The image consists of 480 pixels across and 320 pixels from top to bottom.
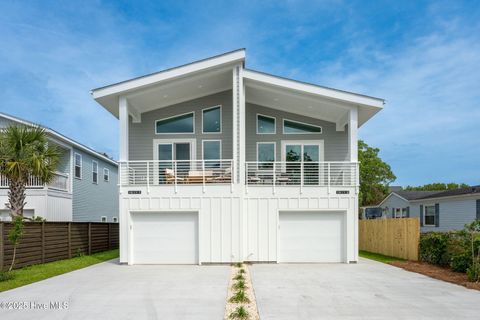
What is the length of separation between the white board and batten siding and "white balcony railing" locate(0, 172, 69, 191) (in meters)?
6.01

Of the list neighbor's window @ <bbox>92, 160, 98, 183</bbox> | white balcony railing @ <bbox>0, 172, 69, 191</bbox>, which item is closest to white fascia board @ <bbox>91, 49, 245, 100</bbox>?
white balcony railing @ <bbox>0, 172, 69, 191</bbox>

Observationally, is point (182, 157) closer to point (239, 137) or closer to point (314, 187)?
point (239, 137)

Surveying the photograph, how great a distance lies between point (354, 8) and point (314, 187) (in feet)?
24.2

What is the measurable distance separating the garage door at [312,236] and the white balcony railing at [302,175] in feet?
4.01

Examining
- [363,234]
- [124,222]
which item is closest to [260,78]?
[124,222]

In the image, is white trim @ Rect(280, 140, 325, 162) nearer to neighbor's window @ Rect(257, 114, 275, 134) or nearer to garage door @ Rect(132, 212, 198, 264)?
neighbor's window @ Rect(257, 114, 275, 134)

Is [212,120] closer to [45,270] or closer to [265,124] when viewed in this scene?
[265,124]

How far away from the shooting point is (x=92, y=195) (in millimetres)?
22062

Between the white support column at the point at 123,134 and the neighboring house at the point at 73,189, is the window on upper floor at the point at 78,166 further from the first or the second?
the white support column at the point at 123,134

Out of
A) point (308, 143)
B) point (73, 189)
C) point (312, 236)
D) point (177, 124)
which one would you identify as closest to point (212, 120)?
point (177, 124)

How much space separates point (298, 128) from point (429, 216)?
14.0 metres

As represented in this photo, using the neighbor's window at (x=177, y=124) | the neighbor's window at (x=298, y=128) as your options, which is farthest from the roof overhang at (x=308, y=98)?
the neighbor's window at (x=177, y=124)

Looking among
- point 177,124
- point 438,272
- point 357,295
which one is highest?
point 177,124

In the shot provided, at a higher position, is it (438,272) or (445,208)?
(445,208)
